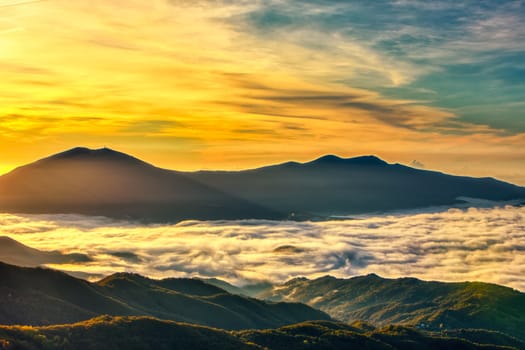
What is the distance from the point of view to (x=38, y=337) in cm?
8838

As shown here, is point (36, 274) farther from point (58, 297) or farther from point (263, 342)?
point (263, 342)

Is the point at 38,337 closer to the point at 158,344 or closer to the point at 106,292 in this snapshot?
the point at 158,344

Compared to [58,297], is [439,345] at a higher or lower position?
lower

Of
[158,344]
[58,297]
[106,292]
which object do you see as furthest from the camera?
[106,292]

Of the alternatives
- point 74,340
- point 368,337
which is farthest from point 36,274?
point 368,337

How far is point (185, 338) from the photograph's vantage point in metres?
116

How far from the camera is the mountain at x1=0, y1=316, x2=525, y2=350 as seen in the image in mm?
91375

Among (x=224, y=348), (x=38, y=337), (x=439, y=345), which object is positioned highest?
(x=38, y=337)

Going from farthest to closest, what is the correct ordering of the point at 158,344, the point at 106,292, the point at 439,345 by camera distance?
1. the point at 106,292
2. the point at 439,345
3. the point at 158,344

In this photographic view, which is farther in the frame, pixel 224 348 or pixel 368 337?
pixel 368 337

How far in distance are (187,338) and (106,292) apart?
271 ft

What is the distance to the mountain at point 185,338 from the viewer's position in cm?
9138

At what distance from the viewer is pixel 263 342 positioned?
466 ft

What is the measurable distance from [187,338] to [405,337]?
85191mm
